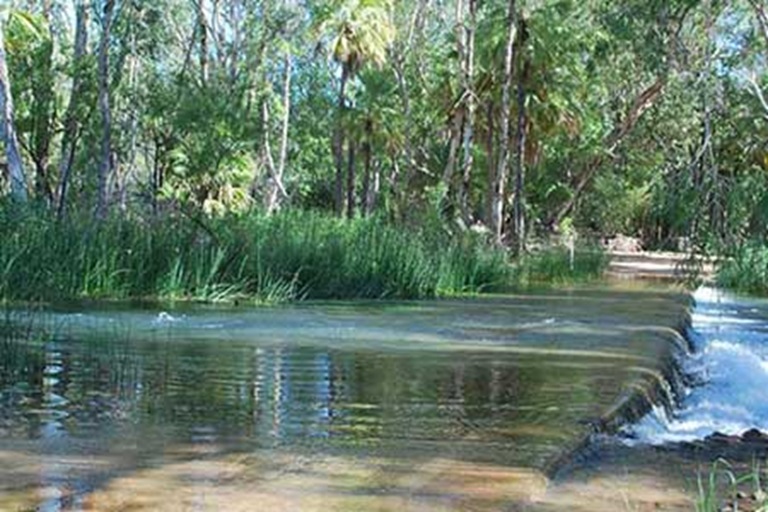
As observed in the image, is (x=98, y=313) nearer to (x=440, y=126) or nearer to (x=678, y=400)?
(x=678, y=400)

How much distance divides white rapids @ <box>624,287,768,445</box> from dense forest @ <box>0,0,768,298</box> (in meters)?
1.40

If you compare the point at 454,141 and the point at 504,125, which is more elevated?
the point at 454,141

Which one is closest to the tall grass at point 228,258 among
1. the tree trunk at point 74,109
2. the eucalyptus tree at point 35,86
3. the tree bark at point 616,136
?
the tree trunk at point 74,109

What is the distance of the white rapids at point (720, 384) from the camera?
9.41 m

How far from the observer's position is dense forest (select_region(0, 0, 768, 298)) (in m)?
17.0

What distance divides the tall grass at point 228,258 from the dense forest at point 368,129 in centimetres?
4

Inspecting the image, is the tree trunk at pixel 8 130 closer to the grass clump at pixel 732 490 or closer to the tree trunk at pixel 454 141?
the grass clump at pixel 732 490

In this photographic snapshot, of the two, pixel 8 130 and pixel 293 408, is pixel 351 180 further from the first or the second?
pixel 293 408

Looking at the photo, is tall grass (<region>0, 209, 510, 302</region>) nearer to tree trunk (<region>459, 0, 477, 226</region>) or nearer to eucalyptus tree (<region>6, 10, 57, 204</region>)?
eucalyptus tree (<region>6, 10, 57, 204</region>)

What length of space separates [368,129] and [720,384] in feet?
94.9

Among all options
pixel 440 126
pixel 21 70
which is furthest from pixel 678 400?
pixel 440 126

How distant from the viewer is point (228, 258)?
18.1 meters

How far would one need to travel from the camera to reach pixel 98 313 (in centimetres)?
1435

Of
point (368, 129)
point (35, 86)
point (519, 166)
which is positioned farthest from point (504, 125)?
point (35, 86)
